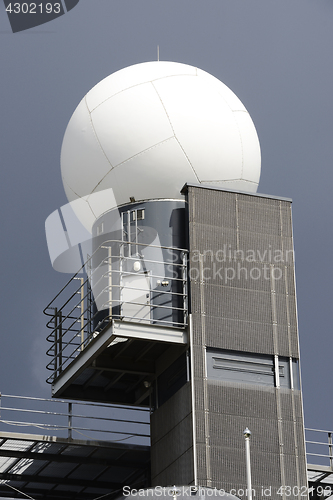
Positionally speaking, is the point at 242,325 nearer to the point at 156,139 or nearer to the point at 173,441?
the point at 173,441

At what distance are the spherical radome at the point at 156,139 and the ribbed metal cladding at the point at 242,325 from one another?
80cm

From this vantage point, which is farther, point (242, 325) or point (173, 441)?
point (242, 325)

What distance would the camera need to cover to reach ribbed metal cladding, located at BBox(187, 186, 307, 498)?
1831 cm

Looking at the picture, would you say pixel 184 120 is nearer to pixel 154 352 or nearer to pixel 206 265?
pixel 206 265

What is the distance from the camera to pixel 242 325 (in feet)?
64.0

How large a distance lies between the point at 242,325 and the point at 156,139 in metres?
4.70

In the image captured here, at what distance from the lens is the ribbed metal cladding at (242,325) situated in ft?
60.1

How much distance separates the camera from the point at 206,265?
19.8 metres

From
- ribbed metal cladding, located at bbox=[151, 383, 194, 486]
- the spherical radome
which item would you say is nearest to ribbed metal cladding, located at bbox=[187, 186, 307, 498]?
ribbed metal cladding, located at bbox=[151, 383, 194, 486]

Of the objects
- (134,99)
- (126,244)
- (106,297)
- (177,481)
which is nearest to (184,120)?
(134,99)

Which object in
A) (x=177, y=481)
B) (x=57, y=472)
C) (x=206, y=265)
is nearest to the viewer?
(x=177, y=481)

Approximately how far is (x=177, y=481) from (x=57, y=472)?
5.36 metres

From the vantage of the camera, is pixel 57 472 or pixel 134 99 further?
pixel 57 472

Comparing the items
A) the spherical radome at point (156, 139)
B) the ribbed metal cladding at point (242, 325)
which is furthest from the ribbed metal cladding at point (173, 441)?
the spherical radome at point (156, 139)
